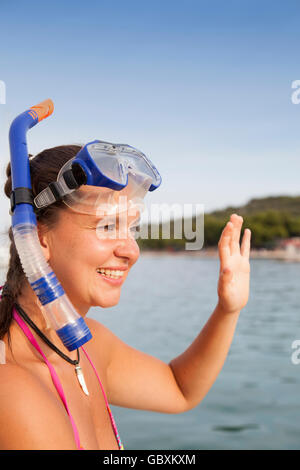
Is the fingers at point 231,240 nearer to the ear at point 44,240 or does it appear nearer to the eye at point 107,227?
the eye at point 107,227

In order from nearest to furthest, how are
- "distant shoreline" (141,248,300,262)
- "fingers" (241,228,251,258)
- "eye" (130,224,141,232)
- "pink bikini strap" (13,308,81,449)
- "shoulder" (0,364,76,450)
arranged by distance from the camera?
"shoulder" (0,364,76,450), "pink bikini strap" (13,308,81,449), "eye" (130,224,141,232), "fingers" (241,228,251,258), "distant shoreline" (141,248,300,262)

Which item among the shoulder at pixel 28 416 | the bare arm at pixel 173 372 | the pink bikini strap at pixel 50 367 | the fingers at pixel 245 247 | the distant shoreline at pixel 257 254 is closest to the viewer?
the shoulder at pixel 28 416

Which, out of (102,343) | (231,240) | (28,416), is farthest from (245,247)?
(28,416)

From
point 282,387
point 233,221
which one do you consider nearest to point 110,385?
point 233,221

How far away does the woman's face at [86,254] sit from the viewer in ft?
4.00

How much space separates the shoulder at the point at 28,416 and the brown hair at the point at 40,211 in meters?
0.19

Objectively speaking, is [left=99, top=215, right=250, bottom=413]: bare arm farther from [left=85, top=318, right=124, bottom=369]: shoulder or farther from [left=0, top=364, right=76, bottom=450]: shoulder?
[left=0, top=364, right=76, bottom=450]: shoulder

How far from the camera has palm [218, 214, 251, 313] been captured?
1.40m

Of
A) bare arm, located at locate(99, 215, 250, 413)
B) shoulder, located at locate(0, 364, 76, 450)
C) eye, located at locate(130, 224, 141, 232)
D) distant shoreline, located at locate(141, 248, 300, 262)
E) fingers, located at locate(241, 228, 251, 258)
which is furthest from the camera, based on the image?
distant shoreline, located at locate(141, 248, 300, 262)

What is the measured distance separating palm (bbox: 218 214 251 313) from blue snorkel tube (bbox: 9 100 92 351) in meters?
0.47

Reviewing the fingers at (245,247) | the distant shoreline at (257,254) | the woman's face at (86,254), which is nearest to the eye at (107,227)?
the woman's face at (86,254)

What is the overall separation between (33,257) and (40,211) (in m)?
0.18

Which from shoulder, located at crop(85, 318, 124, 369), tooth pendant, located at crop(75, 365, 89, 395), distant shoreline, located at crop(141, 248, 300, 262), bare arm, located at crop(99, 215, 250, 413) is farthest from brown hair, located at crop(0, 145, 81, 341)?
distant shoreline, located at crop(141, 248, 300, 262)

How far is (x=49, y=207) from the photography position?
49.4 inches
